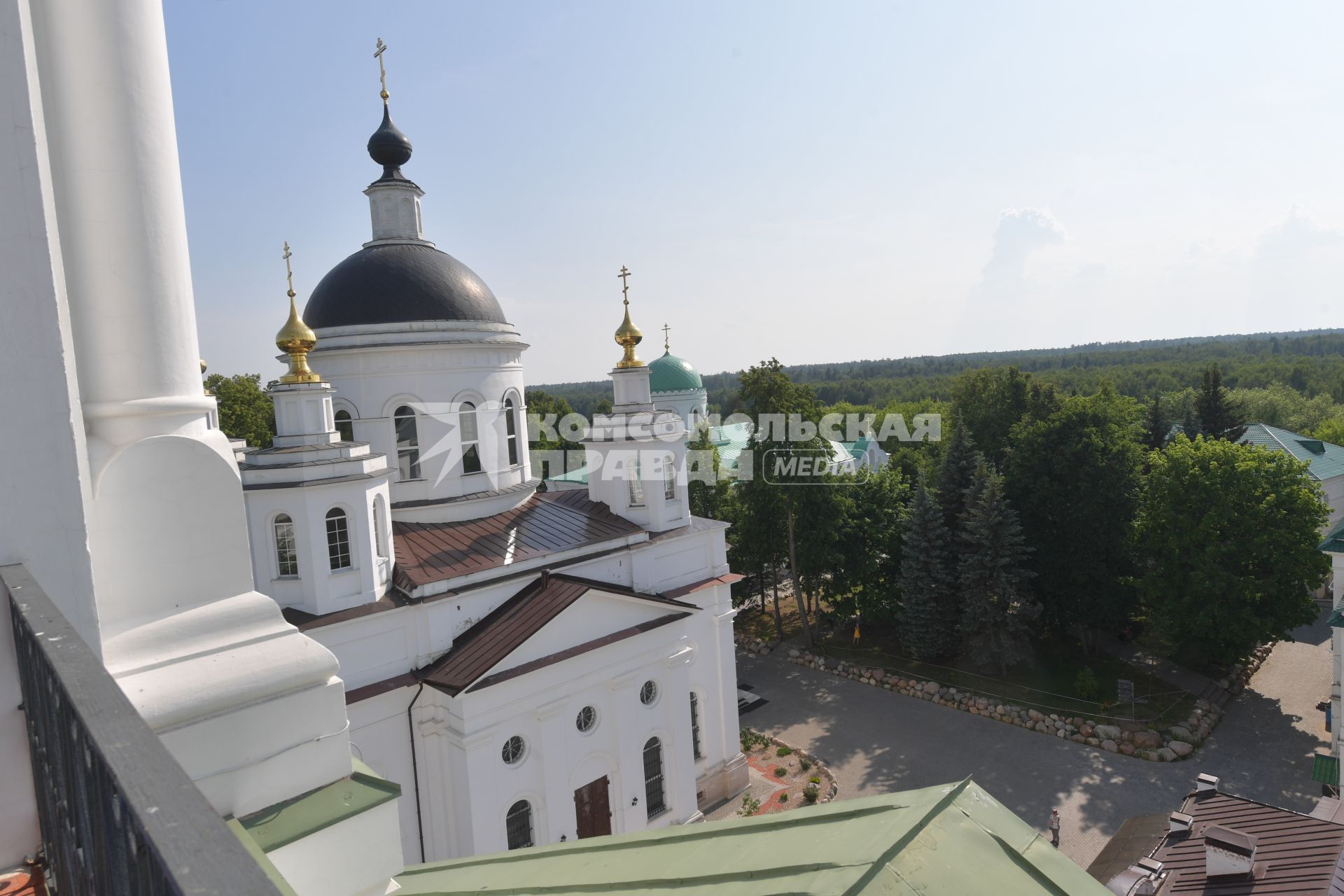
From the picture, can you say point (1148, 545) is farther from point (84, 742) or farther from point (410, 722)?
point (84, 742)

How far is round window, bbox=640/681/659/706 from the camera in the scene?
1492 centimetres

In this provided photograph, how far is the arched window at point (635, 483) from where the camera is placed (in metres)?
16.8

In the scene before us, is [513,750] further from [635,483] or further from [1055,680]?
[1055,680]

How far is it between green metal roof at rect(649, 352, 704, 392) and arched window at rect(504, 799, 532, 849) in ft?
107

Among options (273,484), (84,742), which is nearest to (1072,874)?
(84,742)

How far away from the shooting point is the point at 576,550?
48.9 ft

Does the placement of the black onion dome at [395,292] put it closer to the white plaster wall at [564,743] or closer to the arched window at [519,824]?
the white plaster wall at [564,743]

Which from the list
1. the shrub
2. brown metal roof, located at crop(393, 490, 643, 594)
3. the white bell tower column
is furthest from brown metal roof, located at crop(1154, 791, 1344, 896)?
the white bell tower column

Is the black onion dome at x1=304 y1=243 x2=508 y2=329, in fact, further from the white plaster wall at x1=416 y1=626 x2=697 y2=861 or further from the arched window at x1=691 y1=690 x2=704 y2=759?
the arched window at x1=691 y1=690 x2=704 y2=759

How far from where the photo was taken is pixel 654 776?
15164mm

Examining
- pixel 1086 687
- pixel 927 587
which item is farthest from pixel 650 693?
pixel 1086 687

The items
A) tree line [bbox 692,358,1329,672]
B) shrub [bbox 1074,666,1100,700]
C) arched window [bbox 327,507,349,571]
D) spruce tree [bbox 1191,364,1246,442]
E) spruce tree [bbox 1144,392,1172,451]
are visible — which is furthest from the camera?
spruce tree [bbox 1144,392,1172,451]

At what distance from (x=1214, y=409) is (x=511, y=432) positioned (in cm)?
3251

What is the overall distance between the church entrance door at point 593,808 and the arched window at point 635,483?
5.56 m
